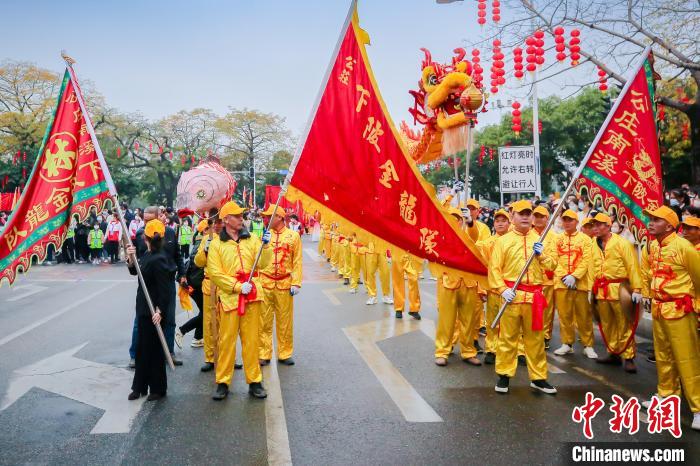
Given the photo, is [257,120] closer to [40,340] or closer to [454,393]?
[40,340]

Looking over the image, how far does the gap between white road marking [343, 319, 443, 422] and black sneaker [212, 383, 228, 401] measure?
1.62 m

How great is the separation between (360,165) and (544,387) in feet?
9.43

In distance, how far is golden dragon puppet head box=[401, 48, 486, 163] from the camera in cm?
714

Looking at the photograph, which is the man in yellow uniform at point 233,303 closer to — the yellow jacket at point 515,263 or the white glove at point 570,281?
the yellow jacket at point 515,263

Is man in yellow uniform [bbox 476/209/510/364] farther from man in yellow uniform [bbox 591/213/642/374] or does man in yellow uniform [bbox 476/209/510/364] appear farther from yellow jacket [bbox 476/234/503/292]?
man in yellow uniform [bbox 591/213/642/374]

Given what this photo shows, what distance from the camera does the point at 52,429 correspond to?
4.54 m

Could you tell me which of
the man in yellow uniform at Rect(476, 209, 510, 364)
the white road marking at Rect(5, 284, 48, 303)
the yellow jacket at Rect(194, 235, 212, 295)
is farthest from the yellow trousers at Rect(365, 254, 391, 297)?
the white road marking at Rect(5, 284, 48, 303)

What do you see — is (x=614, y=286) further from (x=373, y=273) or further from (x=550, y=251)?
(x=373, y=273)

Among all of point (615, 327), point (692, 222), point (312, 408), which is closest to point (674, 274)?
point (692, 222)

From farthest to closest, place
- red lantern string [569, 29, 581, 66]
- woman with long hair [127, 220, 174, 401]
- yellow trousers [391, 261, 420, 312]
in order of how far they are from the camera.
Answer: red lantern string [569, 29, 581, 66] → yellow trousers [391, 261, 420, 312] → woman with long hair [127, 220, 174, 401]

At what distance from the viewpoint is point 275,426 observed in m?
4.57

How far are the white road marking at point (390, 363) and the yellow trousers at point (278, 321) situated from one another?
1008 millimetres

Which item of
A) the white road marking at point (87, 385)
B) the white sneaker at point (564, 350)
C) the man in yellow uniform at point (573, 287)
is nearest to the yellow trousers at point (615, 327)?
the man in yellow uniform at point (573, 287)

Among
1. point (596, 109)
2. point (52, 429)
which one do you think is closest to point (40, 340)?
point (52, 429)
